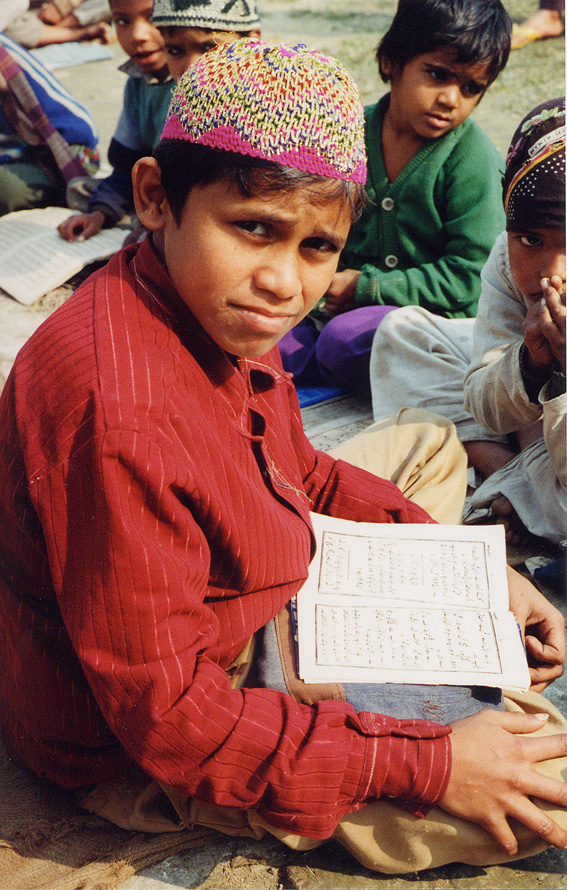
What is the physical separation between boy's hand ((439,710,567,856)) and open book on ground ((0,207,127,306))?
113 inches

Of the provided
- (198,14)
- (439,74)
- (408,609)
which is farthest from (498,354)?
(198,14)

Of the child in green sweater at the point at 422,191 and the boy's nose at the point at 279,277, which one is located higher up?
the boy's nose at the point at 279,277

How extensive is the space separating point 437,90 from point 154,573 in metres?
2.52

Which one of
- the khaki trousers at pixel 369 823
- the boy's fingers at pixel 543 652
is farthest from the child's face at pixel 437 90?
the khaki trousers at pixel 369 823

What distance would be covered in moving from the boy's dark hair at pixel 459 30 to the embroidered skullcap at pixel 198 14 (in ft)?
2.78

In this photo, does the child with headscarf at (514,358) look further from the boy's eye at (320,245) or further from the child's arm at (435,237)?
the boy's eye at (320,245)

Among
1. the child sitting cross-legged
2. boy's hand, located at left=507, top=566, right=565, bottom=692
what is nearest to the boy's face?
boy's hand, located at left=507, top=566, right=565, bottom=692

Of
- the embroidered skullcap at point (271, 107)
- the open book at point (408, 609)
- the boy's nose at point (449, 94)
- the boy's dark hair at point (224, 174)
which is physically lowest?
the open book at point (408, 609)

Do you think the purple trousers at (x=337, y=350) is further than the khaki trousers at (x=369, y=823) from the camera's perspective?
Yes

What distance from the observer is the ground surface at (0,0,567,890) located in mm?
1511

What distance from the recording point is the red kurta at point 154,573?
3.89 feet

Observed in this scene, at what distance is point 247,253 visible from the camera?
4.23 ft

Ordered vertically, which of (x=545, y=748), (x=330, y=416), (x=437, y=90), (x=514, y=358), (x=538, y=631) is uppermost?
(x=437, y=90)

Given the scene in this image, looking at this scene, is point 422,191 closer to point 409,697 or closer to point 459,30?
point 459,30
